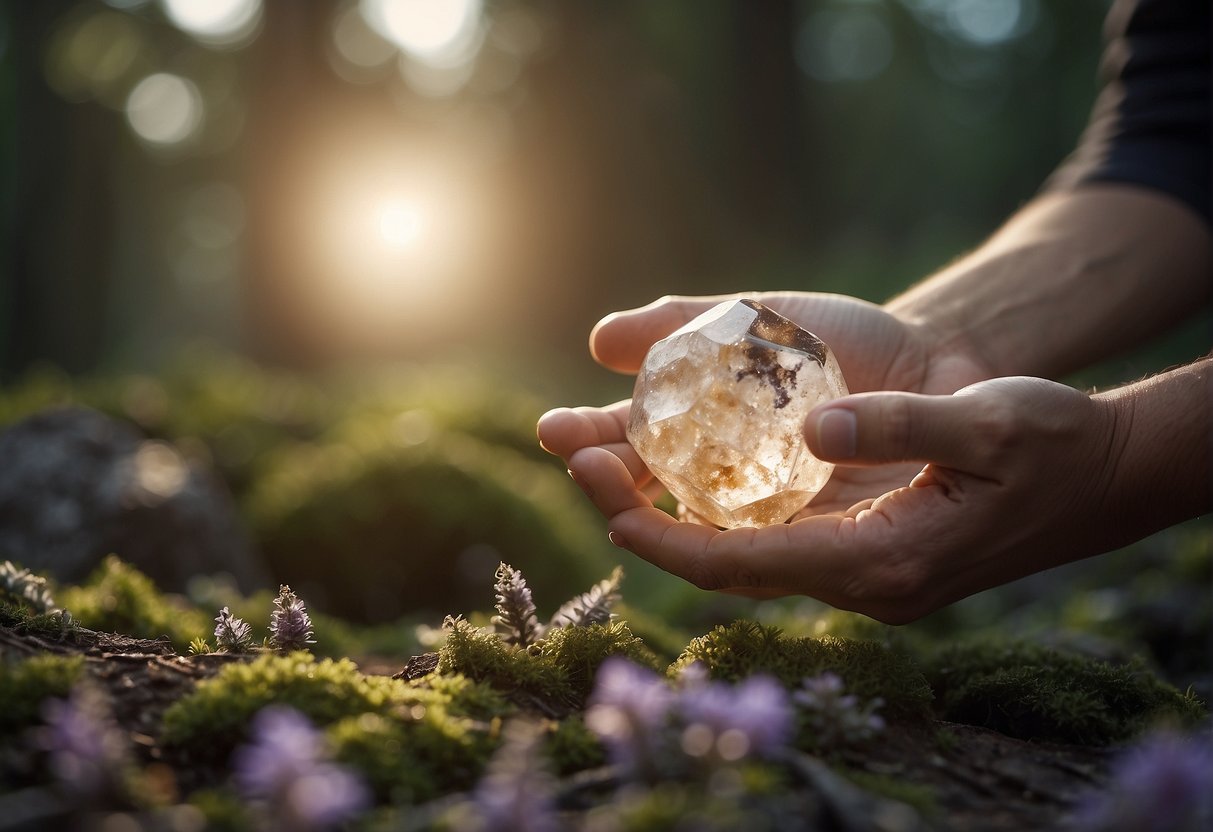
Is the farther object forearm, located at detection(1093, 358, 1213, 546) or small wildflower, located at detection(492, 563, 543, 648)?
forearm, located at detection(1093, 358, 1213, 546)

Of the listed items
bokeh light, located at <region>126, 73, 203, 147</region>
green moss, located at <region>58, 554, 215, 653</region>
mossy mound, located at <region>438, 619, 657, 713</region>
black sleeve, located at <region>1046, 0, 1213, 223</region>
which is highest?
bokeh light, located at <region>126, 73, 203, 147</region>

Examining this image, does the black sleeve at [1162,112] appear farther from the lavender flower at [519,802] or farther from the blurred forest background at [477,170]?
the blurred forest background at [477,170]

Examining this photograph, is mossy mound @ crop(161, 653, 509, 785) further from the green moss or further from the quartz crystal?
the green moss

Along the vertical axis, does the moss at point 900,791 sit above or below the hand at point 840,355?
below

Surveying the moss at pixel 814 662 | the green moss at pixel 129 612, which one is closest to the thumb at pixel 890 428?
the moss at pixel 814 662

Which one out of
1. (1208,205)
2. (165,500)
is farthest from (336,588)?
(1208,205)

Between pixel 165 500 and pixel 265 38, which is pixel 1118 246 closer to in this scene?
pixel 165 500

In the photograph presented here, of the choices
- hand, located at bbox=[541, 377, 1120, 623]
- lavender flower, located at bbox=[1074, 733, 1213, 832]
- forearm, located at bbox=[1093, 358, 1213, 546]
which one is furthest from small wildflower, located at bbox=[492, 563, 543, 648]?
forearm, located at bbox=[1093, 358, 1213, 546]

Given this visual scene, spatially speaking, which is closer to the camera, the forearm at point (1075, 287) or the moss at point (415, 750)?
the moss at point (415, 750)
